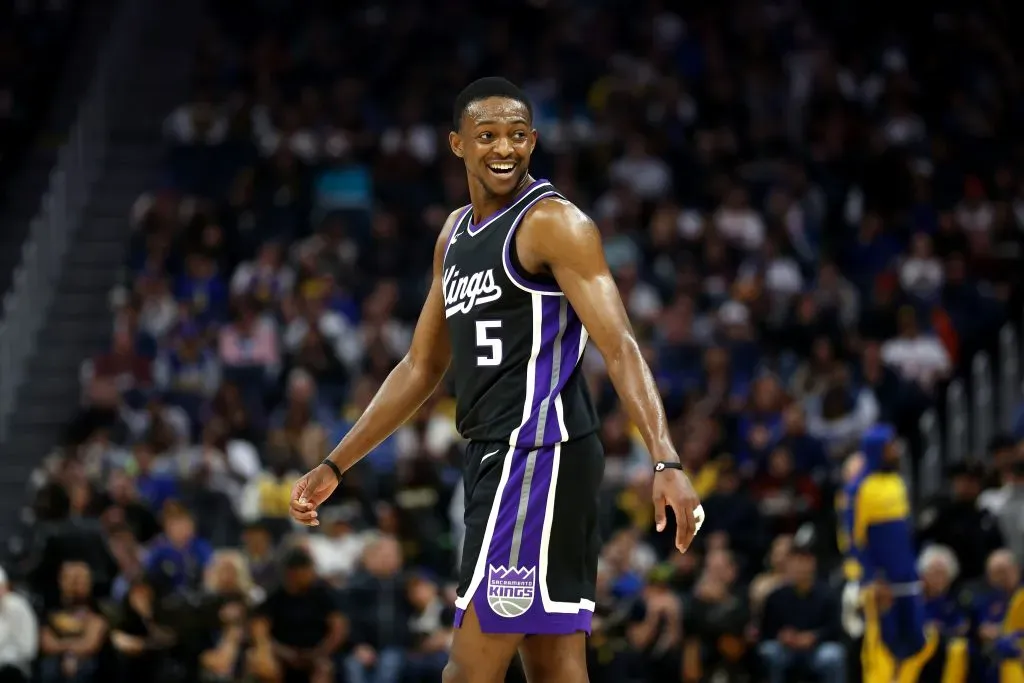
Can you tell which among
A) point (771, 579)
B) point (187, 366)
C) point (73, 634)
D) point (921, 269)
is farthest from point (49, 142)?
point (771, 579)

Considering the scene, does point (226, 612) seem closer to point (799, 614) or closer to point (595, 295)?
point (799, 614)

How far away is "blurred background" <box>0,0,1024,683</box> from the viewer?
1234cm

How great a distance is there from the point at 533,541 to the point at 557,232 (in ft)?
3.24

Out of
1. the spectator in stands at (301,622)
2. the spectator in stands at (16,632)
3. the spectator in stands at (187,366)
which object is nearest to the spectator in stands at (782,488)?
the spectator in stands at (301,622)

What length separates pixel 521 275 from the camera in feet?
18.1

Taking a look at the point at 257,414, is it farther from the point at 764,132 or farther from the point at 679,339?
the point at 764,132

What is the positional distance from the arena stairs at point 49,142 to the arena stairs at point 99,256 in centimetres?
52

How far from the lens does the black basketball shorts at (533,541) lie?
5383 millimetres

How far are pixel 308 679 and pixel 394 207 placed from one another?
21.6 ft

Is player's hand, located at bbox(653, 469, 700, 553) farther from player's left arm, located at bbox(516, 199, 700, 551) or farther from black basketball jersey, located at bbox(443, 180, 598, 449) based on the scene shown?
black basketball jersey, located at bbox(443, 180, 598, 449)

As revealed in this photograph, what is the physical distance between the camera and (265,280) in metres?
16.8

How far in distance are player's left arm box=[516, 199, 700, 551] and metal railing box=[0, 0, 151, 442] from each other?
12555 millimetres

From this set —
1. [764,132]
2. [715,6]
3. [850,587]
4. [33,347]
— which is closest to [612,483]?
[850,587]

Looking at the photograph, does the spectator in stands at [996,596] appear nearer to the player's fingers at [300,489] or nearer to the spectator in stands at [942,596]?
the spectator in stands at [942,596]
